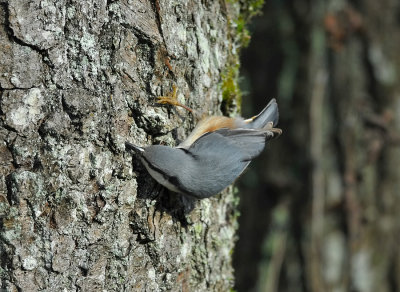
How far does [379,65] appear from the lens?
4.42 m

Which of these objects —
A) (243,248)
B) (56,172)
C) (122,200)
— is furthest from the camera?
(243,248)

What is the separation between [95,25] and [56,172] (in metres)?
0.57

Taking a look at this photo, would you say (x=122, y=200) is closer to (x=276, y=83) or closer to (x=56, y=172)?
(x=56, y=172)

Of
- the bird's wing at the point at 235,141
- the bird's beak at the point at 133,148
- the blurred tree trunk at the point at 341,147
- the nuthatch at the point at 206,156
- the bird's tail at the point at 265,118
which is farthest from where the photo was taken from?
the blurred tree trunk at the point at 341,147

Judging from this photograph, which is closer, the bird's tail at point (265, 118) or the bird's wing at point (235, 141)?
the bird's wing at point (235, 141)

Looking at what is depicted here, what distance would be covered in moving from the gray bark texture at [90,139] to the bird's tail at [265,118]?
67cm

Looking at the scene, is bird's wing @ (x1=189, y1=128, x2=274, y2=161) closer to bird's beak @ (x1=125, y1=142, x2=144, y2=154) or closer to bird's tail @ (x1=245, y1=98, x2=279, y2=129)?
bird's tail @ (x1=245, y1=98, x2=279, y2=129)

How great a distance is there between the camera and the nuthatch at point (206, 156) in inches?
87.1

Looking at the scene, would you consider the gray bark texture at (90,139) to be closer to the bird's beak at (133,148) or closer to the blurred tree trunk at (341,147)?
the bird's beak at (133,148)

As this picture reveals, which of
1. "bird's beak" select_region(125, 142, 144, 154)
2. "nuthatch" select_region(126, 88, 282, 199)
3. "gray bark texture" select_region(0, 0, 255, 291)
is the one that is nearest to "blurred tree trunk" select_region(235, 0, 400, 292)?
"nuthatch" select_region(126, 88, 282, 199)

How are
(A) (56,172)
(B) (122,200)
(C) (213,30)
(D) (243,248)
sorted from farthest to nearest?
1. (D) (243,248)
2. (C) (213,30)
3. (B) (122,200)
4. (A) (56,172)

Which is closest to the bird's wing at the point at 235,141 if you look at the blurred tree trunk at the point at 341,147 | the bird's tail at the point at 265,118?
the bird's tail at the point at 265,118

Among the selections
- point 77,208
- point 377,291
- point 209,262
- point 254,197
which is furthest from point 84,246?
point 377,291

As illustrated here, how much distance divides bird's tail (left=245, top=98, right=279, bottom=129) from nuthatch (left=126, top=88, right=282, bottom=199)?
88mm
